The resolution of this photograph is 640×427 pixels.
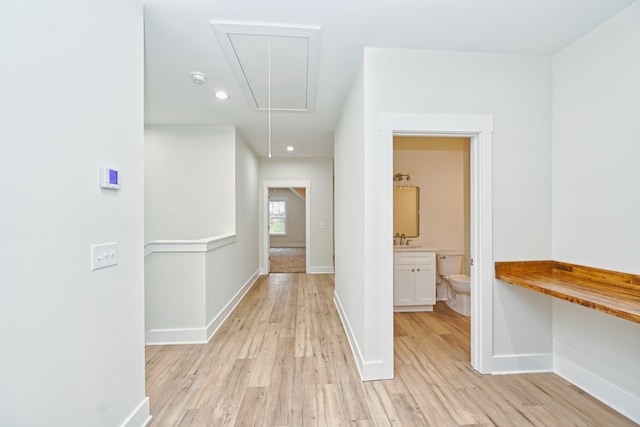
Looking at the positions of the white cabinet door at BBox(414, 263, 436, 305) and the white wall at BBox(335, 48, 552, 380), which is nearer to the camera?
the white wall at BBox(335, 48, 552, 380)

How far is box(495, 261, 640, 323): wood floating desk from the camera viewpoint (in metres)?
1.48

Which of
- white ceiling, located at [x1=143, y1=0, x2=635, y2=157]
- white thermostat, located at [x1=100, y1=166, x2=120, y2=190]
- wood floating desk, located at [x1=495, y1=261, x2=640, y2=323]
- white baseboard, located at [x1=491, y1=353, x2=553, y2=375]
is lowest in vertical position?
white baseboard, located at [x1=491, y1=353, x2=553, y2=375]

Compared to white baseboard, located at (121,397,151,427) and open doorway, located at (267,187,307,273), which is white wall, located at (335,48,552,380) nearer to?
white baseboard, located at (121,397,151,427)

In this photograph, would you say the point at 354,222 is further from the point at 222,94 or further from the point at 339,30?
the point at 222,94

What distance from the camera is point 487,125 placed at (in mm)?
→ 2180

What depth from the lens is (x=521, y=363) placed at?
2.21 meters

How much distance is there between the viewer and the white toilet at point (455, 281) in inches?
Answer: 136

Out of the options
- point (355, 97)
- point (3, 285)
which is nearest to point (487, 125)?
point (355, 97)

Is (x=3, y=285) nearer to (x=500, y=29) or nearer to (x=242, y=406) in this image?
(x=242, y=406)

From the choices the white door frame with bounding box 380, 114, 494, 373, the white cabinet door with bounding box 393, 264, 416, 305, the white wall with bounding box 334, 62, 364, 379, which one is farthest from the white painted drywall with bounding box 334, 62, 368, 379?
the white cabinet door with bounding box 393, 264, 416, 305

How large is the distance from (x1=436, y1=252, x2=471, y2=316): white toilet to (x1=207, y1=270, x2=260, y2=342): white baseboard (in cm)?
Answer: 299

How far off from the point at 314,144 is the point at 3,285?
4370mm

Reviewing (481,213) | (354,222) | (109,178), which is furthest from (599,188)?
(109,178)

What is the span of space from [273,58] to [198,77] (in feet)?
2.59
